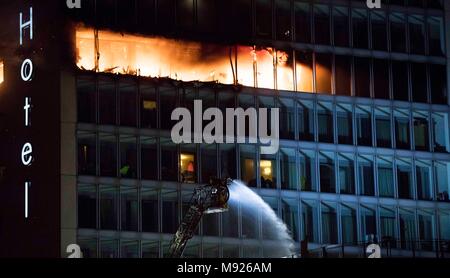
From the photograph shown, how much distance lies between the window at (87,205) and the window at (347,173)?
2132 cm

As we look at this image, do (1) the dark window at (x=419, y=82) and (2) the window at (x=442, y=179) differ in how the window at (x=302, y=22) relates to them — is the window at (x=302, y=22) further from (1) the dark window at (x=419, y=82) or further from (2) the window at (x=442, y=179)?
(2) the window at (x=442, y=179)

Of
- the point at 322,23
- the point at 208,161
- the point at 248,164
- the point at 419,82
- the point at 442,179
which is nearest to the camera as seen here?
the point at 208,161

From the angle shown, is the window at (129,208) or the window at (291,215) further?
the window at (291,215)

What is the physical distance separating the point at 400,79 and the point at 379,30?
4440mm

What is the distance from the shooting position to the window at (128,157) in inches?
4540

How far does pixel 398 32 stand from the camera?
127 m

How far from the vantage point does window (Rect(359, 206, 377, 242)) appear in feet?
400

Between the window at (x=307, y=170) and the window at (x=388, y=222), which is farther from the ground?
the window at (x=307, y=170)

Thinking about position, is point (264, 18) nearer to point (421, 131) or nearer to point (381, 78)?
point (381, 78)

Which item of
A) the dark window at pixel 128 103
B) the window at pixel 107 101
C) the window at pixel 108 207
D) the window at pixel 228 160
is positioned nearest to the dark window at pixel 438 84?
the window at pixel 228 160

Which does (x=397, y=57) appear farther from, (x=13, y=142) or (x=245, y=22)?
(x=13, y=142)

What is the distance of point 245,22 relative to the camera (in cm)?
12106

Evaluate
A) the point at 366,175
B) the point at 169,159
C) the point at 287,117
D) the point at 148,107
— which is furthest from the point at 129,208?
Result: the point at 366,175
